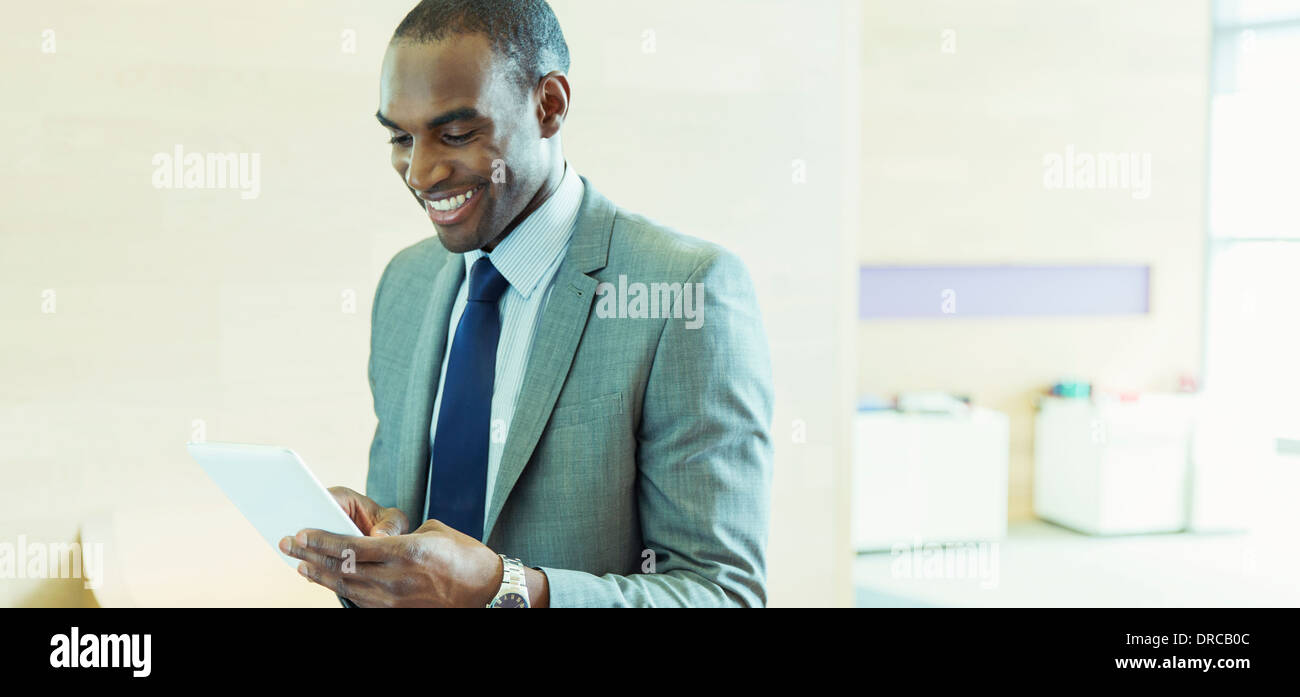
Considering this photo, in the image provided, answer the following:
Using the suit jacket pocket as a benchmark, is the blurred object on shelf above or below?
below

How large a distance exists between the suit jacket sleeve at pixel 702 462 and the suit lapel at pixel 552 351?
13 cm

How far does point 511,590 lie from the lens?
3.94 ft

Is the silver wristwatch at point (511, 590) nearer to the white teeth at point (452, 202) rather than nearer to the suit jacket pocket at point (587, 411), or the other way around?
the suit jacket pocket at point (587, 411)

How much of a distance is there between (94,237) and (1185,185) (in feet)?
15.0

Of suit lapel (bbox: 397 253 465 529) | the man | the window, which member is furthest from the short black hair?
the window

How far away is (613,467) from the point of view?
1.30m

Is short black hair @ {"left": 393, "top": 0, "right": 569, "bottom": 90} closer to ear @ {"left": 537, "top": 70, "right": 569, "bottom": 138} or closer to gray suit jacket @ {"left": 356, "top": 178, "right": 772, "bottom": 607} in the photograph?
ear @ {"left": 537, "top": 70, "right": 569, "bottom": 138}

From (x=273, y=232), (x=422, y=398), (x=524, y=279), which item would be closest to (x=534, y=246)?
(x=524, y=279)

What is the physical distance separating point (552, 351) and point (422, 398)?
250 millimetres

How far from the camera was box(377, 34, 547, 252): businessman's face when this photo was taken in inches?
50.5

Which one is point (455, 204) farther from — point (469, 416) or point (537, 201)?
point (469, 416)

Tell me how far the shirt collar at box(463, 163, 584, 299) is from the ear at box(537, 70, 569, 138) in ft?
0.29

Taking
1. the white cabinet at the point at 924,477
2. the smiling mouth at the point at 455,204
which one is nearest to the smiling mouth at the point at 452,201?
the smiling mouth at the point at 455,204
